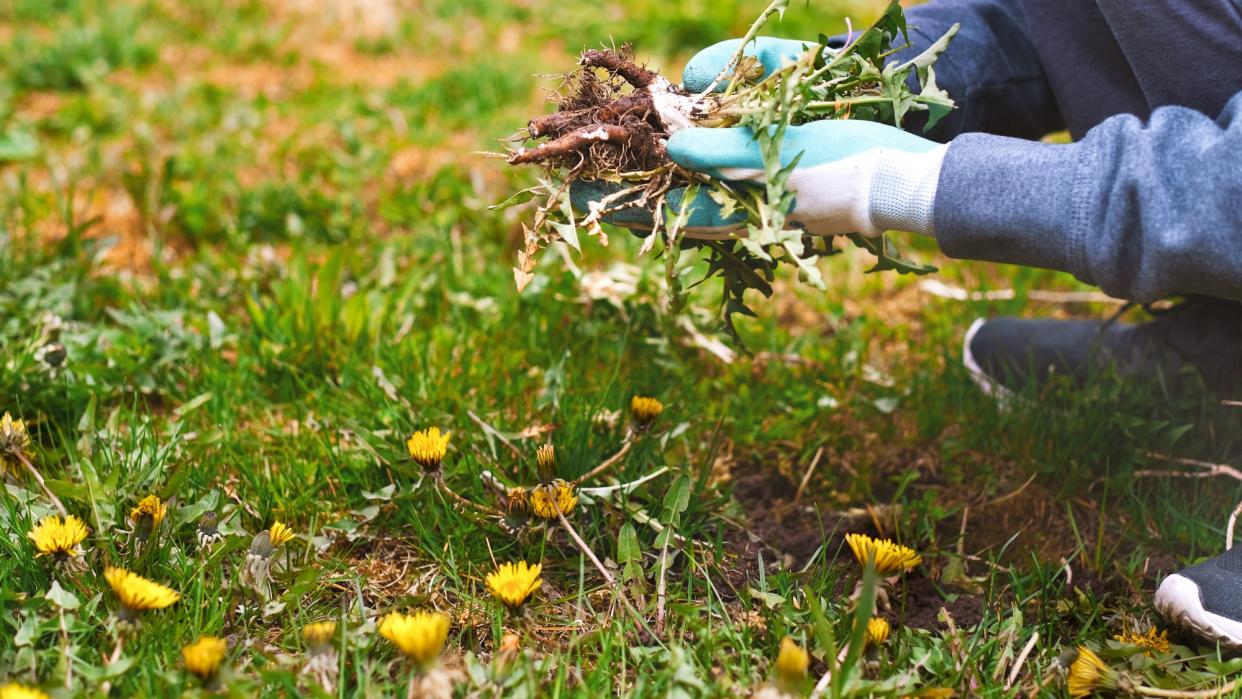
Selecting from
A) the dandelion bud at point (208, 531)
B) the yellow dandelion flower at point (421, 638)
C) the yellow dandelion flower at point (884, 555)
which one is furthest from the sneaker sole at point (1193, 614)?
the dandelion bud at point (208, 531)

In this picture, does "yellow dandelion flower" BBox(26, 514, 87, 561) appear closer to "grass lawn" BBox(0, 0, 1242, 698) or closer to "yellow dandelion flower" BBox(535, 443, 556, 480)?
"grass lawn" BBox(0, 0, 1242, 698)

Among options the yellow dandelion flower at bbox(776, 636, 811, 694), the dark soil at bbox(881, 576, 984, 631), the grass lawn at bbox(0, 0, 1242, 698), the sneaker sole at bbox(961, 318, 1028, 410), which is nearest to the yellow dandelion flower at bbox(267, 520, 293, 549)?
the grass lawn at bbox(0, 0, 1242, 698)

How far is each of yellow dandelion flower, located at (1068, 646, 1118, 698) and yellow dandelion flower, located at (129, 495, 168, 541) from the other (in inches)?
Result: 51.3

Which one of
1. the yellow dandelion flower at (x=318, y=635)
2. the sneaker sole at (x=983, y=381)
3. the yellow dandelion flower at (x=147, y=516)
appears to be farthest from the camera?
the sneaker sole at (x=983, y=381)

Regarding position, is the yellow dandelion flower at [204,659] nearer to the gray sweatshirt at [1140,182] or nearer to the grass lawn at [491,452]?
the grass lawn at [491,452]

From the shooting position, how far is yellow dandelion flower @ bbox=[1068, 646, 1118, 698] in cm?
143

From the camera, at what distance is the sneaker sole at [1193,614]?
5.10ft

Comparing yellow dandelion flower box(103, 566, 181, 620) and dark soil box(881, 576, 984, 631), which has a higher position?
yellow dandelion flower box(103, 566, 181, 620)

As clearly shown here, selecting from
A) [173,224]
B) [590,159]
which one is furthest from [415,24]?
[590,159]

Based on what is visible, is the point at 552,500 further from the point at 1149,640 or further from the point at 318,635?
the point at 1149,640

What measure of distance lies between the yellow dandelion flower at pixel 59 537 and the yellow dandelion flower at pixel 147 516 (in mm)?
74

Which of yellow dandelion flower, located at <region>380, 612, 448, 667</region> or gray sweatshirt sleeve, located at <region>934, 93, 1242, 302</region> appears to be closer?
yellow dandelion flower, located at <region>380, 612, 448, 667</region>

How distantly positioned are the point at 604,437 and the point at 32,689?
96cm

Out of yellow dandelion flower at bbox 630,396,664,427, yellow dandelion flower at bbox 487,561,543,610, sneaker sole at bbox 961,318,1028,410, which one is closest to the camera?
yellow dandelion flower at bbox 487,561,543,610
